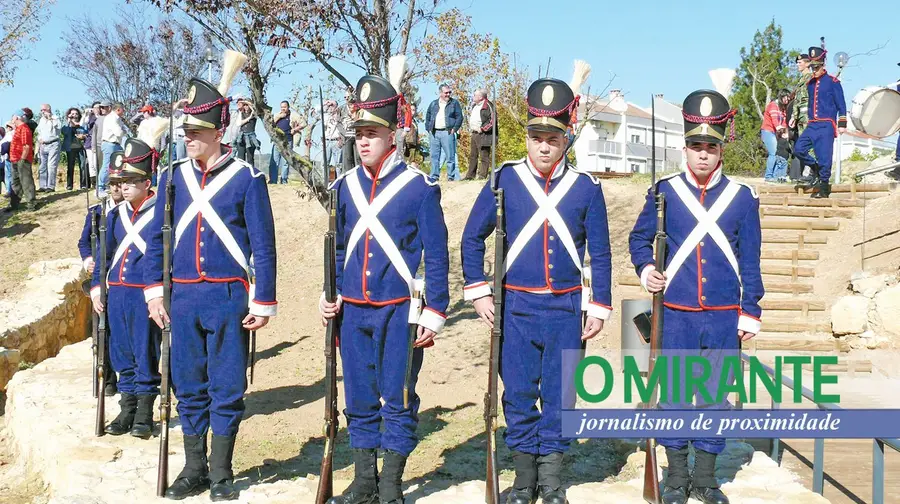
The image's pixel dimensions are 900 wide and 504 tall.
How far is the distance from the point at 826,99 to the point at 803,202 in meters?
1.77

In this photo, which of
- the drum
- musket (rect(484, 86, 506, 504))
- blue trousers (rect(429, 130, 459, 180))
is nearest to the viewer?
musket (rect(484, 86, 506, 504))

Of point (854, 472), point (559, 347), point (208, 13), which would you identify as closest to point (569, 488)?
point (559, 347)

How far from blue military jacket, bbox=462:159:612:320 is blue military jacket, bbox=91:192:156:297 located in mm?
3196

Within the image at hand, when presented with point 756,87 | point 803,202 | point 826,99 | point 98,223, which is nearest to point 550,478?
point 98,223

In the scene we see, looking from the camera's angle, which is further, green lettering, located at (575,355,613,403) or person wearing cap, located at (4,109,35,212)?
person wearing cap, located at (4,109,35,212)

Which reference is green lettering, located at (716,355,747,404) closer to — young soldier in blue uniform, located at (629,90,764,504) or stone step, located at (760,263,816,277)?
young soldier in blue uniform, located at (629,90,764,504)

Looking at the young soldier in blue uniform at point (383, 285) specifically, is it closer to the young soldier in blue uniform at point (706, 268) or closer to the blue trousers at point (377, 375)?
the blue trousers at point (377, 375)

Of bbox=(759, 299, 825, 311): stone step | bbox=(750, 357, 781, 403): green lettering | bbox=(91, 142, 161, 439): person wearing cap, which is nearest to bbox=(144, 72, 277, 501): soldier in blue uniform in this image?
bbox=(91, 142, 161, 439): person wearing cap

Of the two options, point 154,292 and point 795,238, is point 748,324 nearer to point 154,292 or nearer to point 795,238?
point 154,292

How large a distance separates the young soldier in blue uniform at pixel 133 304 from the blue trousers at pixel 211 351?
1815 millimetres

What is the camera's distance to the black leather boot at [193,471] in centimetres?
555

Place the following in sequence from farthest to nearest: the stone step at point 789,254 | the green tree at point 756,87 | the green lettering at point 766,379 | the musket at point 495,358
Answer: the green tree at point 756,87 < the stone step at point 789,254 < the green lettering at point 766,379 < the musket at point 495,358


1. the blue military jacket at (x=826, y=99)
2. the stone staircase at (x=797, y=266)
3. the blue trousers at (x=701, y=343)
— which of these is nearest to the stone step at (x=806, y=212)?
the stone staircase at (x=797, y=266)

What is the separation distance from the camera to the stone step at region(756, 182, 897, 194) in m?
14.0
